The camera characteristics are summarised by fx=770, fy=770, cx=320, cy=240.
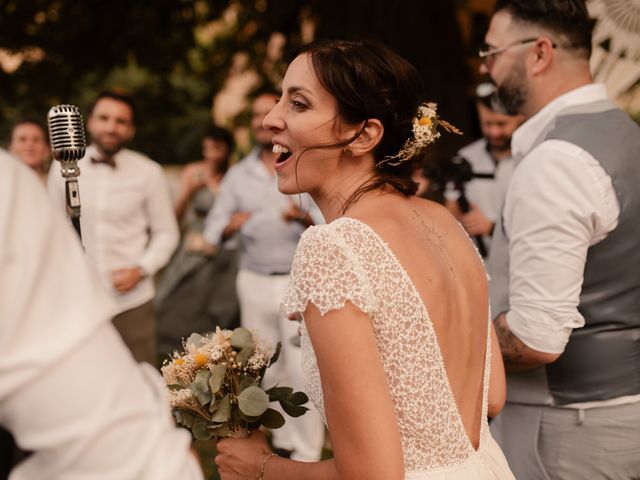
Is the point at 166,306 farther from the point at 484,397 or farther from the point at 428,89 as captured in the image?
the point at 484,397

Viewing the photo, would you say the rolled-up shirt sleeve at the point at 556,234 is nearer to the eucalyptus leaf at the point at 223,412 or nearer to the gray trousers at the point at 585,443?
the gray trousers at the point at 585,443

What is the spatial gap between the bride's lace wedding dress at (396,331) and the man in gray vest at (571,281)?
69 centimetres

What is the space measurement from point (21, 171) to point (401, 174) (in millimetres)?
1339

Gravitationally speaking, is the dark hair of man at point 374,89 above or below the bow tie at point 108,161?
above

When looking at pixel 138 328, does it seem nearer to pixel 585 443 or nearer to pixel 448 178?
pixel 448 178

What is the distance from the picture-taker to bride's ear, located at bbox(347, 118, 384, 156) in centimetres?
202

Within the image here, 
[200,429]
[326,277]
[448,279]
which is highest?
[326,277]

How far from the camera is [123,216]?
17.0 ft

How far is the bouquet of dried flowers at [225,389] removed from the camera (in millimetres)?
2037

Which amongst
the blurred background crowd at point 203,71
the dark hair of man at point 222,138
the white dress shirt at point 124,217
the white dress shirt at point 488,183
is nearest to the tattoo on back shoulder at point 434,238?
the blurred background crowd at point 203,71

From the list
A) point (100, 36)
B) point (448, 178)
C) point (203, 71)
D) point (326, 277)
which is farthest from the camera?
point (203, 71)

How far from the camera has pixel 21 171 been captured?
3.05 ft

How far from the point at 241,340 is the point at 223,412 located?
219 mm

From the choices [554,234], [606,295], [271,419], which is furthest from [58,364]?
[606,295]
